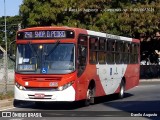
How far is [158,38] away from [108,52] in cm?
2624

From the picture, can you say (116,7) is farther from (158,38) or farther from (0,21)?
(0,21)

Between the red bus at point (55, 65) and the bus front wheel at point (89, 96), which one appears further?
the bus front wheel at point (89, 96)

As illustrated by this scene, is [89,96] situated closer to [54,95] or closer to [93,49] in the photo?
[93,49]

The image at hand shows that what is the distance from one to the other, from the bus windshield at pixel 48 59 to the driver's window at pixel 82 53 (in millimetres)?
437

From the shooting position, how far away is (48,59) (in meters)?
16.8

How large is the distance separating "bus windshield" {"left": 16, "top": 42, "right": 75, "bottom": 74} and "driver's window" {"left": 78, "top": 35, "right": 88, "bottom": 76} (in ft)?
1.43

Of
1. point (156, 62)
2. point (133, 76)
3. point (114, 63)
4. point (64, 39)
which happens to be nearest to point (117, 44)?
point (114, 63)

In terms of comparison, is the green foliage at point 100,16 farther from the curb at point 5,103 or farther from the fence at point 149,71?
the curb at point 5,103

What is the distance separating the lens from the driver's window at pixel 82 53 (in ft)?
56.5

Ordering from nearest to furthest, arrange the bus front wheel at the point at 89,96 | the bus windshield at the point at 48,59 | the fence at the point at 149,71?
the bus windshield at the point at 48,59 → the bus front wheel at the point at 89,96 → the fence at the point at 149,71

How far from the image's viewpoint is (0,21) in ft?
315

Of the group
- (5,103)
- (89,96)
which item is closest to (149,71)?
(89,96)

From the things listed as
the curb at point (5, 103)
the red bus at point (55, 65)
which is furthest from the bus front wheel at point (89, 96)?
the curb at point (5, 103)

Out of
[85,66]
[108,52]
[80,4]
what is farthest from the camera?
[80,4]
